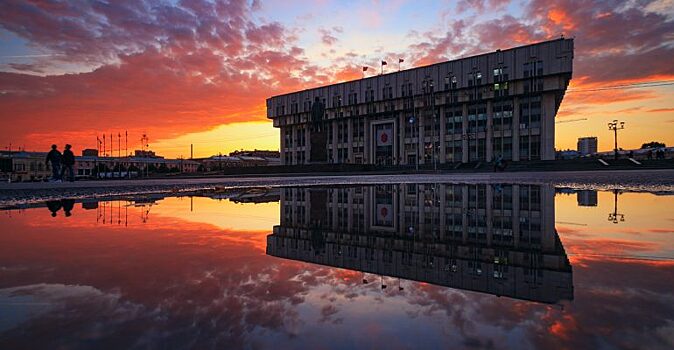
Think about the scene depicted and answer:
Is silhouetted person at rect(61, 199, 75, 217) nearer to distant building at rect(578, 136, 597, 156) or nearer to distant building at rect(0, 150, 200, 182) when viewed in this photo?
distant building at rect(0, 150, 200, 182)

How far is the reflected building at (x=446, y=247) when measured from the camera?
7.49ft

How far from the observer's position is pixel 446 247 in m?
3.30

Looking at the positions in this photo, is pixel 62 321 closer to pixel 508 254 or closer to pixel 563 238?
pixel 508 254

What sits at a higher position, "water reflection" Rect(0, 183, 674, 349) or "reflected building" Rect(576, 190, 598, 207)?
"reflected building" Rect(576, 190, 598, 207)

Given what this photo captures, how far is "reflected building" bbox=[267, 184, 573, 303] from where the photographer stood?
2283 millimetres

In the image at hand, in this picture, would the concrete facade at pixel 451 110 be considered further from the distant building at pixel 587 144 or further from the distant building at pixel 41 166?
the distant building at pixel 587 144

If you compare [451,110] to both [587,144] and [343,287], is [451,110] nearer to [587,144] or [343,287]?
[343,287]

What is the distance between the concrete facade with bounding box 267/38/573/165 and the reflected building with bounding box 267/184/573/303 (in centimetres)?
4476

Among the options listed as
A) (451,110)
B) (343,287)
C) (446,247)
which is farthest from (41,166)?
(343,287)

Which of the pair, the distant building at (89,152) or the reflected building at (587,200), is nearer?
the reflected building at (587,200)

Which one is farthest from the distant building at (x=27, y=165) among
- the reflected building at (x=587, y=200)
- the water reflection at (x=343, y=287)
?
the reflected building at (x=587, y=200)

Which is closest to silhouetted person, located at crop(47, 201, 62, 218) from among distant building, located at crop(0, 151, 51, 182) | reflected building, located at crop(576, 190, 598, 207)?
reflected building, located at crop(576, 190, 598, 207)

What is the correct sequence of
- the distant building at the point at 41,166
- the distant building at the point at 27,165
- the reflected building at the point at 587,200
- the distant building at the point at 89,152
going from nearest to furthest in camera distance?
the reflected building at the point at 587,200 → the distant building at the point at 41,166 → the distant building at the point at 27,165 → the distant building at the point at 89,152

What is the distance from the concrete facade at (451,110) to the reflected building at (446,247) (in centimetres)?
4476
